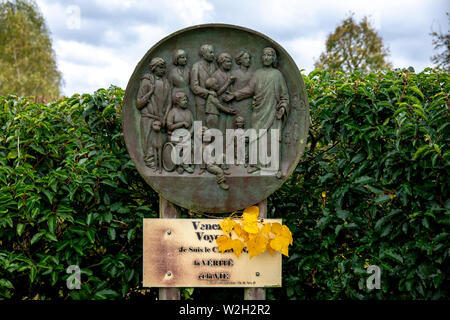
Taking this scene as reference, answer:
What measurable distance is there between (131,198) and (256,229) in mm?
1134

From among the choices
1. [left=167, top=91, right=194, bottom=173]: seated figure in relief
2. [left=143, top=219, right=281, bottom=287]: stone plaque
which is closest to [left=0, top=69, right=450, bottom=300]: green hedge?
[left=143, top=219, right=281, bottom=287]: stone plaque

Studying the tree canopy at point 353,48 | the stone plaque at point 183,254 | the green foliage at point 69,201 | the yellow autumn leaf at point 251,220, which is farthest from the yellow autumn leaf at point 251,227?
the tree canopy at point 353,48

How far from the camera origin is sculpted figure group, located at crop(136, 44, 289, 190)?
2.93 meters

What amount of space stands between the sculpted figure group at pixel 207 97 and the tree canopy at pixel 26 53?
1865cm

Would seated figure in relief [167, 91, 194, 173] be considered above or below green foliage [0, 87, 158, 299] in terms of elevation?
above

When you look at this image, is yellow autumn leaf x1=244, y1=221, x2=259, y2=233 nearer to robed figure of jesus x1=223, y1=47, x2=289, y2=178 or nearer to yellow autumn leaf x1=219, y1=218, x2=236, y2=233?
yellow autumn leaf x1=219, y1=218, x2=236, y2=233

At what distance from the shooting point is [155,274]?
118 inches

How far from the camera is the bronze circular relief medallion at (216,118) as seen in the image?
2.94m

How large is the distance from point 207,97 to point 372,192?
1.40 m

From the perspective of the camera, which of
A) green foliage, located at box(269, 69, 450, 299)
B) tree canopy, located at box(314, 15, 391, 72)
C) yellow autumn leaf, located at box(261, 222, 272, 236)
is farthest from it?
tree canopy, located at box(314, 15, 391, 72)

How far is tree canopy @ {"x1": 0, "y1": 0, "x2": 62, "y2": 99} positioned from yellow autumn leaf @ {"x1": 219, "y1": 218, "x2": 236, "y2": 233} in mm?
18978

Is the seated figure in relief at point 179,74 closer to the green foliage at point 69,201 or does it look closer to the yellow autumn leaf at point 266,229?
the green foliage at point 69,201
